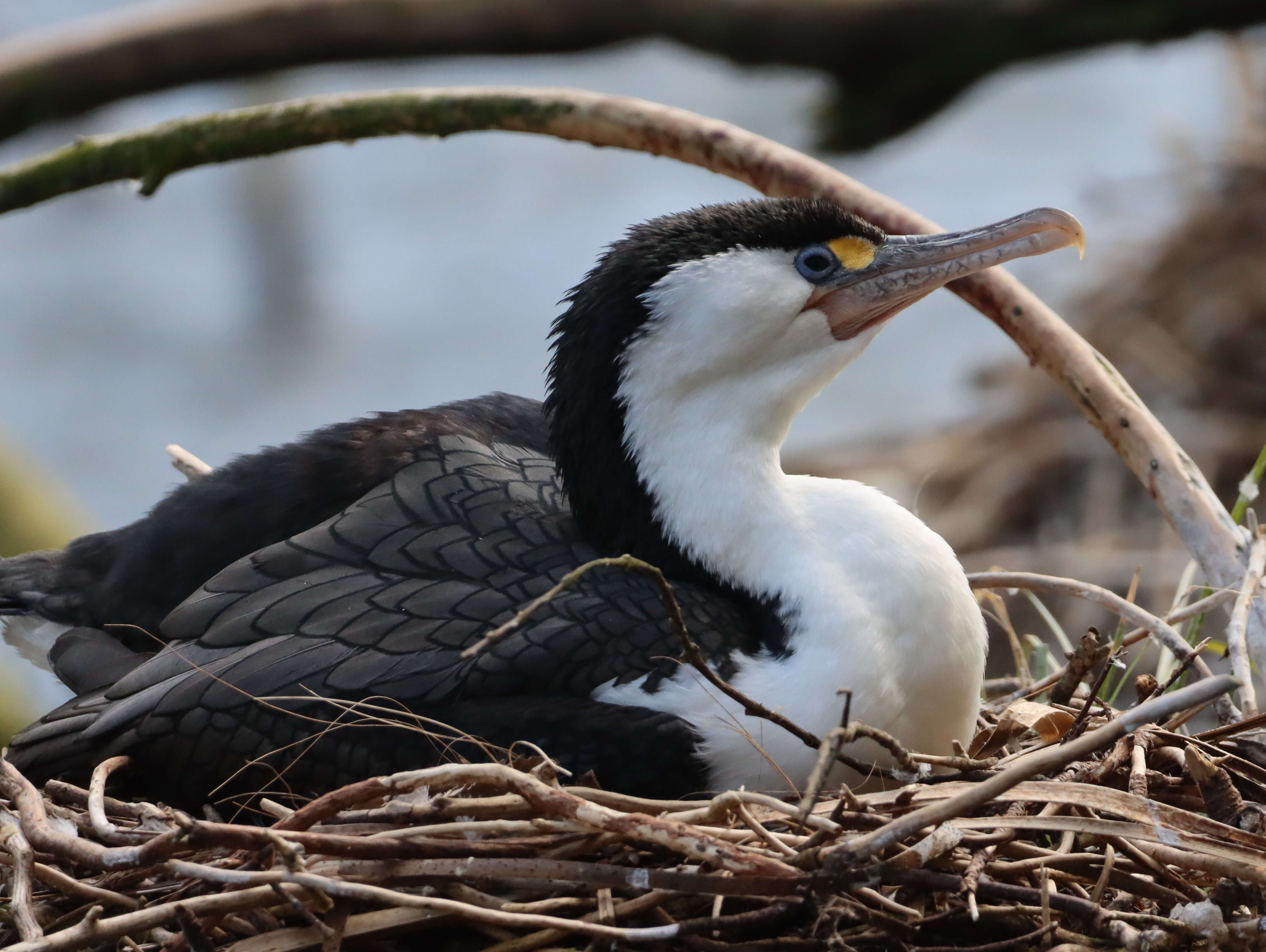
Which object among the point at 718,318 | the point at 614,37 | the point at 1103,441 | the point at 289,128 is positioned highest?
the point at 1103,441

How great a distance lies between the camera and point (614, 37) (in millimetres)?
3158

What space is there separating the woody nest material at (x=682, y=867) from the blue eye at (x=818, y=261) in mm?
754

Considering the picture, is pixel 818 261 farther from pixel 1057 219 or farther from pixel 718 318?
→ pixel 1057 219

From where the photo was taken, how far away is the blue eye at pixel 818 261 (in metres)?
2.22

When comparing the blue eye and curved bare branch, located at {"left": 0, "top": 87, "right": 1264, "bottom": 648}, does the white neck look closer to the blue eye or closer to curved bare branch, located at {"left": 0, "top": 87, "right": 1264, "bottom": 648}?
the blue eye

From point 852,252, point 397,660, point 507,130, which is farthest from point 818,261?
point 397,660

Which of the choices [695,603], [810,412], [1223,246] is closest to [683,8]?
[695,603]

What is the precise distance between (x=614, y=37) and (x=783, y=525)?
1481 mm

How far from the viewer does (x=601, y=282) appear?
2.21 metres

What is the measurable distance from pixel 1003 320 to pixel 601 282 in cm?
69

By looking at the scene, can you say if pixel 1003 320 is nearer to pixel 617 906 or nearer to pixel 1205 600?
pixel 1205 600

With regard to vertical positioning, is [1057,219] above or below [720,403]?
above

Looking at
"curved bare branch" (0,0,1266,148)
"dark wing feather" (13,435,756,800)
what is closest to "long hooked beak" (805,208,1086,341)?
"dark wing feather" (13,435,756,800)

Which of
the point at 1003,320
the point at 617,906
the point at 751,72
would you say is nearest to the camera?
the point at 617,906
